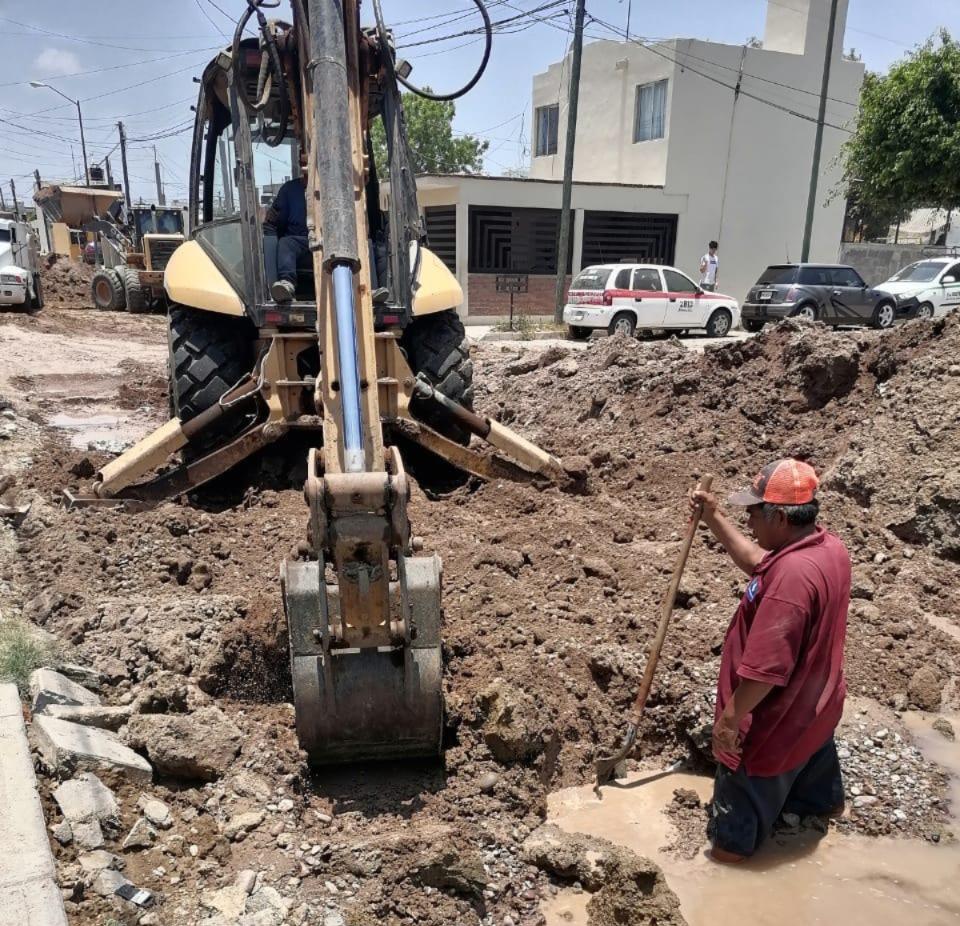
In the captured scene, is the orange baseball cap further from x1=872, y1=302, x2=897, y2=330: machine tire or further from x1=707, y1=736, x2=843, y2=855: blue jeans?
x1=872, y1=302, x2=897, y2=330: machine tire

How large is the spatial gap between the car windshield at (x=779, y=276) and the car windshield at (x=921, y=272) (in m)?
3.22

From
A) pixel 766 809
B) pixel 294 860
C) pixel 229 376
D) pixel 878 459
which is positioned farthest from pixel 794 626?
pixel 229 376

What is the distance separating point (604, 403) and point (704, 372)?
1052mm

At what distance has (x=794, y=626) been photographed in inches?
112

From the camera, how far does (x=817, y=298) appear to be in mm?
18328

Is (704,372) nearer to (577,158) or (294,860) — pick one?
(294,860)

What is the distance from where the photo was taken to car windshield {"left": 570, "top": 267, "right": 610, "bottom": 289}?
17.0m

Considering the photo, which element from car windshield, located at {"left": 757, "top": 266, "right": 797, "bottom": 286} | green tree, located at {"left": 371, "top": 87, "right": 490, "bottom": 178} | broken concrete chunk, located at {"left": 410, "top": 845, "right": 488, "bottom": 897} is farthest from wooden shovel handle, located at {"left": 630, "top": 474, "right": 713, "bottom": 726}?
green tree, located at {"left": 371, "top": 87, "right": 490, "bottom": 178}

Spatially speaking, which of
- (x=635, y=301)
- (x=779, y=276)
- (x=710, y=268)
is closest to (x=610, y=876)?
(x=635, y=301)

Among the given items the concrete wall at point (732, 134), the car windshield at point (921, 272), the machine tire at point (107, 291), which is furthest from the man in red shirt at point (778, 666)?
the concrete wall at point (732, 134)

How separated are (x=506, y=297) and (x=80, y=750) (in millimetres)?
20184

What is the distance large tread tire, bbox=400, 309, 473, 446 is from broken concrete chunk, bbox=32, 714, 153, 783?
9.97 feet

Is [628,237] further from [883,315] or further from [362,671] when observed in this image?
[362,671]

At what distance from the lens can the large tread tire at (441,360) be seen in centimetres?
581
